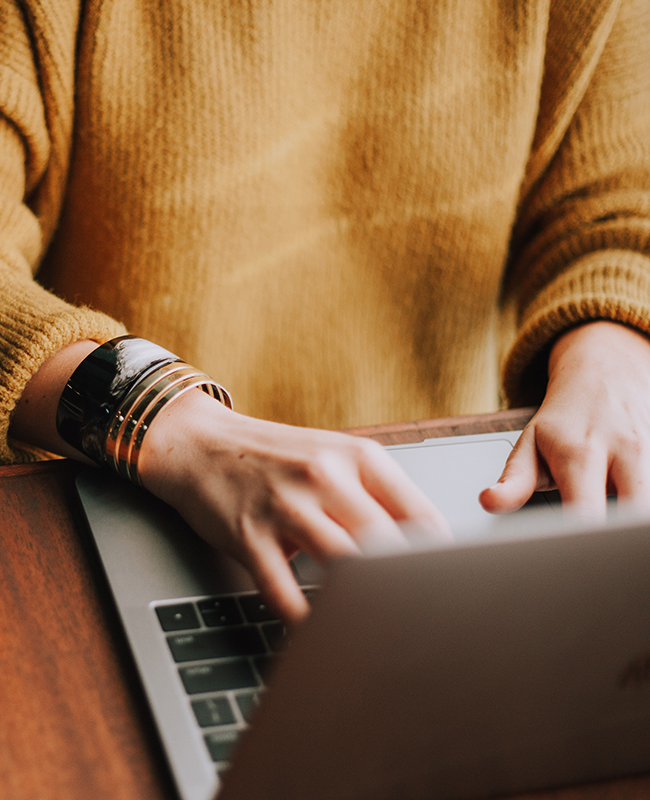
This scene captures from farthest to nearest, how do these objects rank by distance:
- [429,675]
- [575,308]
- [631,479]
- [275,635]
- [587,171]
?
[587,171], [575,308], [631,479], [275,635], [429,675]

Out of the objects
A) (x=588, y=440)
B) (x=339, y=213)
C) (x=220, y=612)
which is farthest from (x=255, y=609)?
(x=339, y=213)

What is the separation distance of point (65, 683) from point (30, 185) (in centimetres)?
48

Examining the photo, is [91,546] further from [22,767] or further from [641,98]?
[641,98]

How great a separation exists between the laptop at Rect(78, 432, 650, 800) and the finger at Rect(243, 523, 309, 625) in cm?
1

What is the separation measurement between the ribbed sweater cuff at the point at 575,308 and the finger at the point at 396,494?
0.32 meters

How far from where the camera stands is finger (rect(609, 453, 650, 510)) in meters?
0.40

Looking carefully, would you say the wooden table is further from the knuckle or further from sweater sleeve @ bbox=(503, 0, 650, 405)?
sweater sleeve @ bbox=(503, 0, 650, 405)

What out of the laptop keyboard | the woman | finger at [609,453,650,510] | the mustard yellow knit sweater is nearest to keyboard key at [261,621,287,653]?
the laptop keyboard

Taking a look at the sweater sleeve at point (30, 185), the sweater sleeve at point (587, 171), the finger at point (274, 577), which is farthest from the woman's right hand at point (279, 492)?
the sweater sleeve at point (587, 171)

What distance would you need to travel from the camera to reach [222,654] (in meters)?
0.29

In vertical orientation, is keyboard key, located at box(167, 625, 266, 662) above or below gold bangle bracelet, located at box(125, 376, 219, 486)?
below

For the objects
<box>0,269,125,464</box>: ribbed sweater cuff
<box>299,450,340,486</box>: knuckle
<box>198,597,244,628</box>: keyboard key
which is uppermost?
<box>0,269,125,464</box>: ribbed sweater cuff

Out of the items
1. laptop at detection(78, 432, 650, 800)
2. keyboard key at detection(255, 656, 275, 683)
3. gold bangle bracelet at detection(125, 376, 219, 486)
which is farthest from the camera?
gold bangle bracelet at detection(125, 376, 219, 486)

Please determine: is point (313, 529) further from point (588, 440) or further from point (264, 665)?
point (588, 440)
